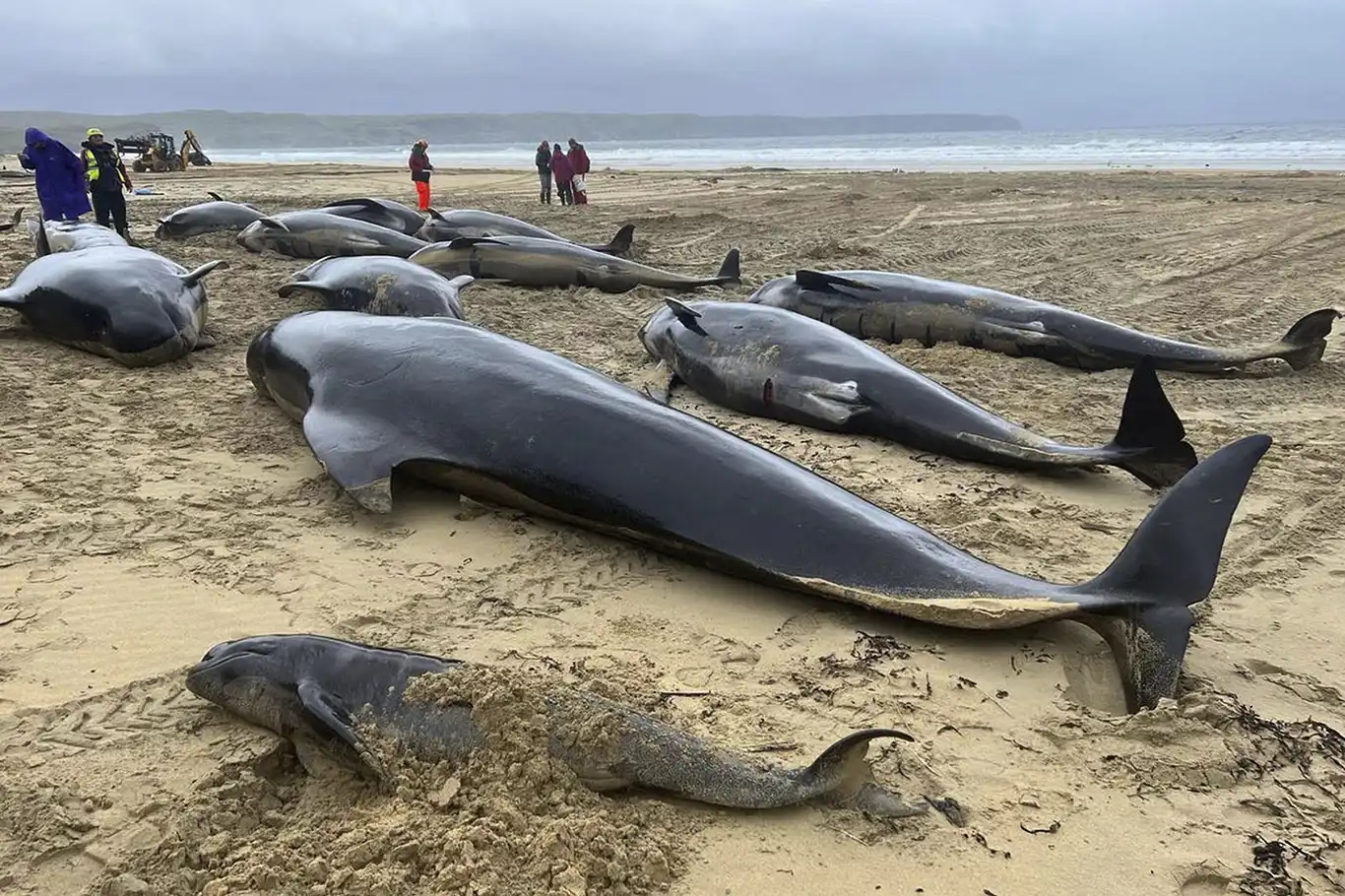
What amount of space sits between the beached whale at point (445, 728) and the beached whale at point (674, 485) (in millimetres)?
1091

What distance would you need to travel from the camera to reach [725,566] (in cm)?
402

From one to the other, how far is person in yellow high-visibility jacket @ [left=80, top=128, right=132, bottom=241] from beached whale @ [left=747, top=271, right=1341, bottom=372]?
1025cm

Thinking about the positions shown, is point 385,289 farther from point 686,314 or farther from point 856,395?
point 856,395

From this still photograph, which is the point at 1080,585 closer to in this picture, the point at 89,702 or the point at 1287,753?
the point at 1287,753

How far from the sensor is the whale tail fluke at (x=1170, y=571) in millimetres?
3262

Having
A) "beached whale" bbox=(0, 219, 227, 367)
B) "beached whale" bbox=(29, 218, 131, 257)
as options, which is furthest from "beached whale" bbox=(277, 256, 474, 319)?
"beached whale" bbox=(29, 218, 131, 257)

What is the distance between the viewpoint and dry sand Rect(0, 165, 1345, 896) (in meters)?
2.49

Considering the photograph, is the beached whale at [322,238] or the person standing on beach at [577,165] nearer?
the beached whale at [322,238]

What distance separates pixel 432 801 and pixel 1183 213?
18.7 meters

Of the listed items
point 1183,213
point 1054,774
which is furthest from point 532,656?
point 1183,213

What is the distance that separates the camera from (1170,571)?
333 cm

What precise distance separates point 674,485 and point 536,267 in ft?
23.4

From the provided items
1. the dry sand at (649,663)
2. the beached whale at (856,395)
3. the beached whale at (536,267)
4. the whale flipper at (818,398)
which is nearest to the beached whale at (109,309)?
the dry sand at (649,663)

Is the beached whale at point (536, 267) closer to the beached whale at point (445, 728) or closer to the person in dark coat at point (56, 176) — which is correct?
the person in dark coat at point (56, 176)
